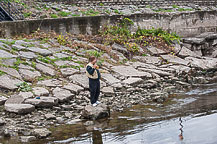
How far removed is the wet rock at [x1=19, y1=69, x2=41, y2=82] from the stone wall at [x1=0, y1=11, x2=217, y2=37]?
3341 mm

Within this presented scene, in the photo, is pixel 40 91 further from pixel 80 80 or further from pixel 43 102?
pixel 80 80

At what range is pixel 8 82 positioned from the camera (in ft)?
33.2

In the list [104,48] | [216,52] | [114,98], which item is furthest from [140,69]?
[216,52]

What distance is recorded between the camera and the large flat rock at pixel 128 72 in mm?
12684

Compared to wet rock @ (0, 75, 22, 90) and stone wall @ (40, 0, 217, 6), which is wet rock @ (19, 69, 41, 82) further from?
stone wall @ (40, 0, 217, 6)

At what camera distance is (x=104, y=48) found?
1473 cm

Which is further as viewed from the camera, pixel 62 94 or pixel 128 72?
pixel 128 72

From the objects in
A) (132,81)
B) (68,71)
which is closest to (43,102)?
(68,71)

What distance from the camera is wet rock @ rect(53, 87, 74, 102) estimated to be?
9.69m

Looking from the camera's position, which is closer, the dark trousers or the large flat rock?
the dark trousers

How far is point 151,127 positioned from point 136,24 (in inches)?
406

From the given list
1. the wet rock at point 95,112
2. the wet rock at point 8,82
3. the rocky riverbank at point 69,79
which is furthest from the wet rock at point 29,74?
the wet rock at point 95,112

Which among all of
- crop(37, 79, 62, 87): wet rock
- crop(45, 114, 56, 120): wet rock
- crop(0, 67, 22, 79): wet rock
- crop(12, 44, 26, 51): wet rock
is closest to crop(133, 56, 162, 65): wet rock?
crop(12, 44, 26, 51): wet rock

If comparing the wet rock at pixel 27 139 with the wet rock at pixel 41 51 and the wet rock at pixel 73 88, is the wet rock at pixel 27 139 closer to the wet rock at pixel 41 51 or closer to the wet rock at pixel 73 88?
the wet rock at pixel 73 88
